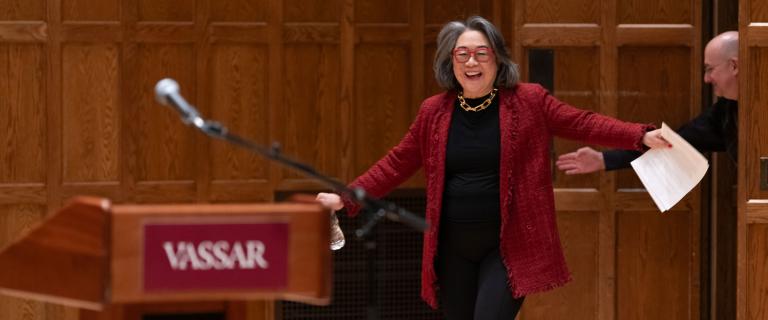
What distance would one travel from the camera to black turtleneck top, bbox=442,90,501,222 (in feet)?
12.7

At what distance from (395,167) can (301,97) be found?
4.25ft

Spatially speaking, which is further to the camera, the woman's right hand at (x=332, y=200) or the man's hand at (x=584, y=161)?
the man's hand at (x=584, y=161)

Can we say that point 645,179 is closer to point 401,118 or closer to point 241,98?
point 401,118

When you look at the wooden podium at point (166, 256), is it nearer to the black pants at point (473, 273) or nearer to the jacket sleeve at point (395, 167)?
the black pants at point (473, 273)

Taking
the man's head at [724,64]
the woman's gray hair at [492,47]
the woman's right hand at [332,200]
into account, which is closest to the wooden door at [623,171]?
the man's head at [724,64]

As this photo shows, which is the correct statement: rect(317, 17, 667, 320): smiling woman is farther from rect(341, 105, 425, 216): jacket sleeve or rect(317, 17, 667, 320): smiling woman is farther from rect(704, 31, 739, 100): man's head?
rect(704, 31, 739, 100): man's head

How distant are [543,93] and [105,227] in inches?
77.9

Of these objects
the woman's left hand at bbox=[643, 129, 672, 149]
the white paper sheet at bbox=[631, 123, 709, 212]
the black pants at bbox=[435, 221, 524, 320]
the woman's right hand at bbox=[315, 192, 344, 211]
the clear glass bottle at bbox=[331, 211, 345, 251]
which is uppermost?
the woman's left hand at bbox=[643, 129, 672, 149]

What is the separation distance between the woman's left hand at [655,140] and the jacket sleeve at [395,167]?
78 centimetres

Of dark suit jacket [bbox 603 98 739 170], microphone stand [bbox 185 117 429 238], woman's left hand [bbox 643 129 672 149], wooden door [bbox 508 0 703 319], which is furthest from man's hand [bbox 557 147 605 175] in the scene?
microphone stand [bbox 185 117 429 238]

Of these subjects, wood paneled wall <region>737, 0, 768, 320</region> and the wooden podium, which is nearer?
the wooden podium

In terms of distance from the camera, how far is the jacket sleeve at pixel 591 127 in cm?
394

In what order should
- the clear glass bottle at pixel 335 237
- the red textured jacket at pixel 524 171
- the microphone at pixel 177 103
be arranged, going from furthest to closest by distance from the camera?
the red textured jacket at pixel 524 171 → the clear glass bottle at pixel 335 237 → the microphone at pixel 177 103

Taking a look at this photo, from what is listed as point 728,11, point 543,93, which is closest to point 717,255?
point 728,11
